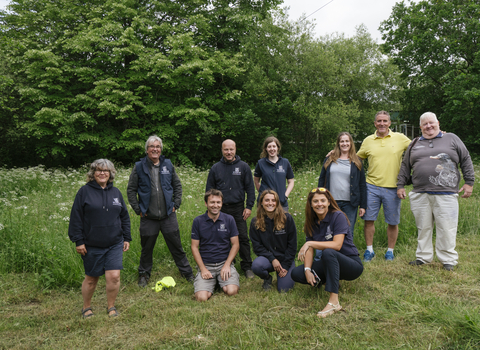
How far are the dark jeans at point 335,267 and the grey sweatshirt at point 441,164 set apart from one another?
1.75 meters

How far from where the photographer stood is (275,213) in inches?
174

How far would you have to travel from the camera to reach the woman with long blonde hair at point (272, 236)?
4.41 m

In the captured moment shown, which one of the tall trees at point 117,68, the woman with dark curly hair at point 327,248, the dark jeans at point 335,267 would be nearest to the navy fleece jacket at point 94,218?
the woman with dark curly hair at point 327,248

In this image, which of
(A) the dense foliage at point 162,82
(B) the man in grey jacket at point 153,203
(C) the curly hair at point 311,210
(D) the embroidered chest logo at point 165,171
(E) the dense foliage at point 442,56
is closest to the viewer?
(C) the curly hair at point 311,210

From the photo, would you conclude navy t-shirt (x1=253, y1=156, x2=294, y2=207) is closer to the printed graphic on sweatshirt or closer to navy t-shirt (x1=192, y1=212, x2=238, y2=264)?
navy t-shirt (x1=192, y1=212, x2=238, y2=264)

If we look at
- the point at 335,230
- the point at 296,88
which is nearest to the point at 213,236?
the point at 335,230

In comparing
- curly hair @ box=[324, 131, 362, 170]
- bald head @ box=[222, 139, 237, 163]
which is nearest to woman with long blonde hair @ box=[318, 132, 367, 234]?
curly hair @ box=[324, 131, 362, 170]

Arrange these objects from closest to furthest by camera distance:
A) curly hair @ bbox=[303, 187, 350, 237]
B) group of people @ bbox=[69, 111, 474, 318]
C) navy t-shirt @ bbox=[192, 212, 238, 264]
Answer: group of people @ bbox=[69, 111, 474, 318] < curly hair @ bbox=[303, 187, 350, 237] < navy t-shirt @ bbox=[192, 212, 238, 264]

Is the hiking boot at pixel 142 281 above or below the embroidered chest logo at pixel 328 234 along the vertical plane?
below

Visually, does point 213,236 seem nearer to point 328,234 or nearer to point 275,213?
point 275,213

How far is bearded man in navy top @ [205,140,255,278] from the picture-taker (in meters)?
5.10

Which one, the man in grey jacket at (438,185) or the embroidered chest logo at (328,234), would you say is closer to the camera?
the embroidered chest logo at (328,234)

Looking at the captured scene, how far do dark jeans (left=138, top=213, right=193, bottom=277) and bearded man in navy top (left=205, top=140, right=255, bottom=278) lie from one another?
2.67ft

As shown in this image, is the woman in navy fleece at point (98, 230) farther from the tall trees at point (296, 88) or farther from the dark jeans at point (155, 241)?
the tall trees at point (296, 88)
